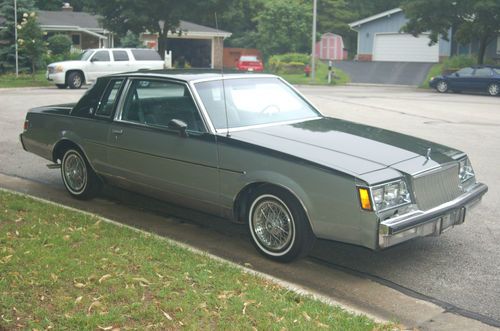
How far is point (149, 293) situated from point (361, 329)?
1.45m

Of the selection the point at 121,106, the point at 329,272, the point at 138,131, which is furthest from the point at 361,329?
the point at 121,106

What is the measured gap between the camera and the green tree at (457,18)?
33312 mm

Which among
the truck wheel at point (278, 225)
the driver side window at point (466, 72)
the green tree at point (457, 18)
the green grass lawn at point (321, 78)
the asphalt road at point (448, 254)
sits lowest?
the asphalt road at point (448, 254)

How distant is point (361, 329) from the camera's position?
4.05m

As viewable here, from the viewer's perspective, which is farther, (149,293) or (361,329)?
(149,293)

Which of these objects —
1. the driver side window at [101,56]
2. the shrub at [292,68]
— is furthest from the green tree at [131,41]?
the driver side window at [101,56]

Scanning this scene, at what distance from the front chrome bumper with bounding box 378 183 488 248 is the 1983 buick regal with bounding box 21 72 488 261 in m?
0.01

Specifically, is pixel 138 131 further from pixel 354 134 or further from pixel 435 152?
pixel 435 152

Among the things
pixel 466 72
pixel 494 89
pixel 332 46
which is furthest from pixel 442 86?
pixel 332 46

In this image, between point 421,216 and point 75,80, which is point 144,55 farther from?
point 421,216

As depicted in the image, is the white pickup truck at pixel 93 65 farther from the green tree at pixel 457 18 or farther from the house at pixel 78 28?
the house at pixel 78 28

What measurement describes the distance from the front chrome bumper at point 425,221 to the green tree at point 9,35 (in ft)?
108

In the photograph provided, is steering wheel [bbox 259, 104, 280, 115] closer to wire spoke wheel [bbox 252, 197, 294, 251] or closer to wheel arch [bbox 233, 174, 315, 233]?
wheel arch [bbox 233, 174, 315, 233]

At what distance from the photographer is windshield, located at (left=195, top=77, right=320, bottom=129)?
615 cm
